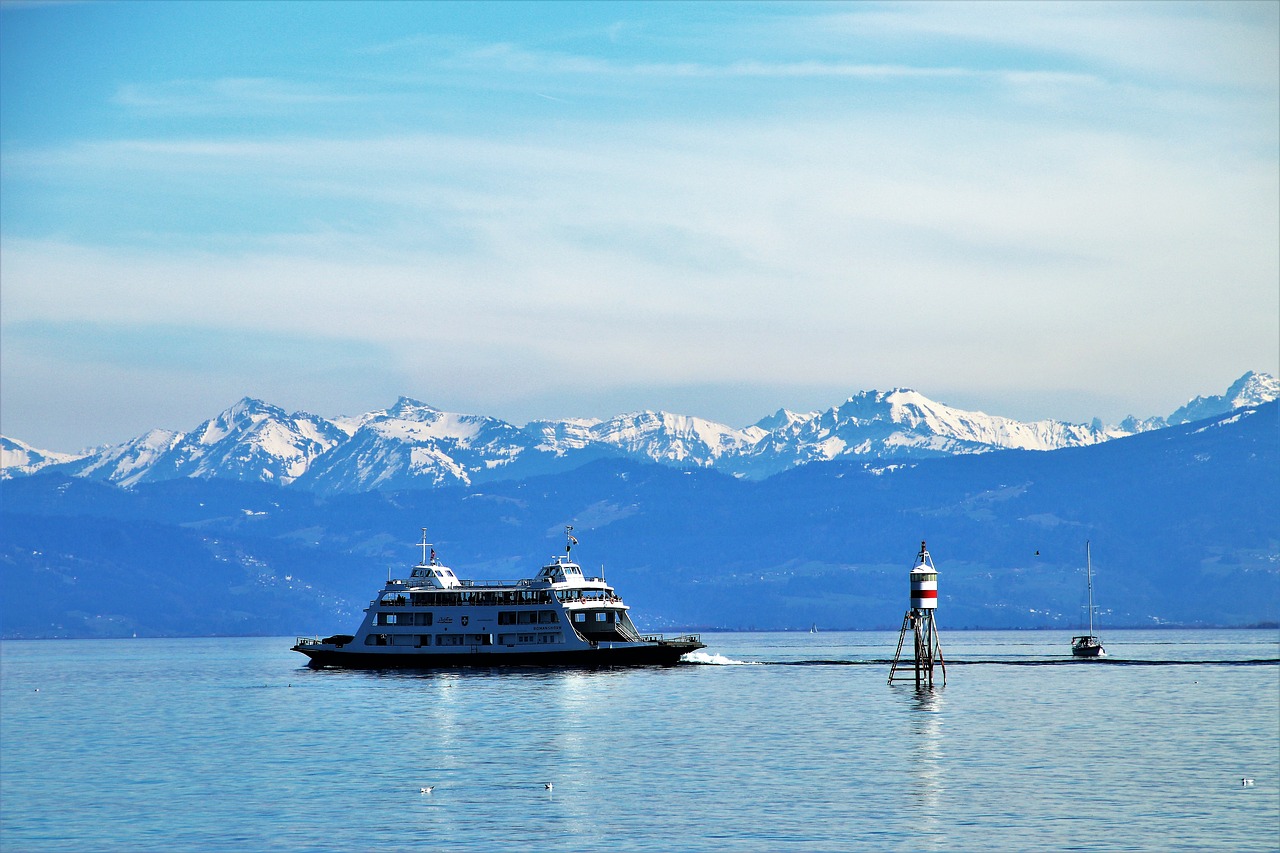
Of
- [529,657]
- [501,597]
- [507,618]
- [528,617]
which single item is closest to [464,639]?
[507,618]

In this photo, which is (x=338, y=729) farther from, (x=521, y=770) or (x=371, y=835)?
(x=371, y=835)

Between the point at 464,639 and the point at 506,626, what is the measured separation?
4.65 m

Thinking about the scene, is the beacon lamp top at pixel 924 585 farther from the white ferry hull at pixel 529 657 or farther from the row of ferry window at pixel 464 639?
the row of ferry window at pixel 464 639


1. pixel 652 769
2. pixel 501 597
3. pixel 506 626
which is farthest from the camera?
pixel 501 597

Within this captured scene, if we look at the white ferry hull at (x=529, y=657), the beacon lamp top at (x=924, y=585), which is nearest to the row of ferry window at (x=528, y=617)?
the white ferry hull at (x=529, y=657)

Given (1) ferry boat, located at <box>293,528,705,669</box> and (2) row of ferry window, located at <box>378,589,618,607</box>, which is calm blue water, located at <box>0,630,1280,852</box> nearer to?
(1) ferry boat, located at <box>293,528,705,669</box>

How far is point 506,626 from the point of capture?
160625mm

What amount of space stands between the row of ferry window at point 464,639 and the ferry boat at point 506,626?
10cm

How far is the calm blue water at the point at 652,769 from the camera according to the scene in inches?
2596

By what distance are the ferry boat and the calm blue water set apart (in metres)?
12.8

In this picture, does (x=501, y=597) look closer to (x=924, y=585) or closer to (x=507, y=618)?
(x=507, y=618)

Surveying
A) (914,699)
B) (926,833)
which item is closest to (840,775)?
(926,833)

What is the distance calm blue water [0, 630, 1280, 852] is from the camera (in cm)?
6594

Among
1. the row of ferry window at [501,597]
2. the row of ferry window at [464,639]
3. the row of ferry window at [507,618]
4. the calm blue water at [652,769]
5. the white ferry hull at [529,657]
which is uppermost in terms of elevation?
the row of ferry window at [501,597]
